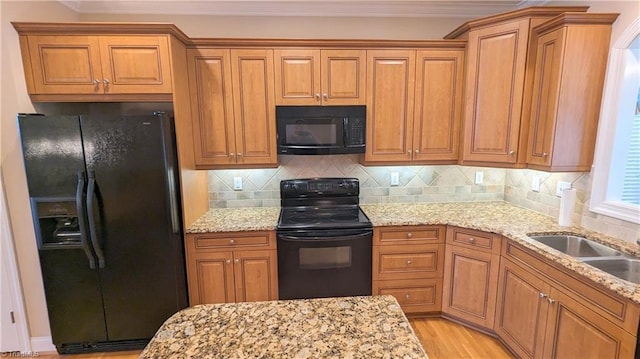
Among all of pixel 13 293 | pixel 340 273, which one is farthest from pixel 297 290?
pixel 13 293

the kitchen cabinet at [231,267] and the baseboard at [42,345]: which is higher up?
the kitchen cabinet at [231,267]

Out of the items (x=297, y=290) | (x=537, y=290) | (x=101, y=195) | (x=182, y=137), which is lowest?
(x=297, y=290)

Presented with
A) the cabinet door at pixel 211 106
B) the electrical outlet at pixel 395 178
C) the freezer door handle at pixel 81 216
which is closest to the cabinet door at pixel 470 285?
the electrical outlet at pixel 395 178

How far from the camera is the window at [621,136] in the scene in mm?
1872

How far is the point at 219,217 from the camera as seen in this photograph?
2.58m

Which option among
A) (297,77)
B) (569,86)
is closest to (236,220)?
(297,77)

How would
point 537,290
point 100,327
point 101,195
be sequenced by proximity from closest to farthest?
point 537,290, point 101,195, point 100,327

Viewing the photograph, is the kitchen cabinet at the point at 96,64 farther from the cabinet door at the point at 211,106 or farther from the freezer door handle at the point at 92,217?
the freezer door handle at the point at 92,217

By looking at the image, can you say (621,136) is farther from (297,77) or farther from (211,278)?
(211,278)

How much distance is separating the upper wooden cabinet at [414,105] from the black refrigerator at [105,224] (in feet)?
5.41

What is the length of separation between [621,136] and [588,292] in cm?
113

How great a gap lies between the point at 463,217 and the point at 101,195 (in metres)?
2.74

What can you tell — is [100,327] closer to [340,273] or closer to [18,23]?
[340,273]

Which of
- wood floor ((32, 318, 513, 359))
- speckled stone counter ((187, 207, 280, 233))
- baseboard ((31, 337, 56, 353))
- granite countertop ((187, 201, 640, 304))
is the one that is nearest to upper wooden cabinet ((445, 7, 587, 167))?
granite countertop ((187, 201, 640, 304))
